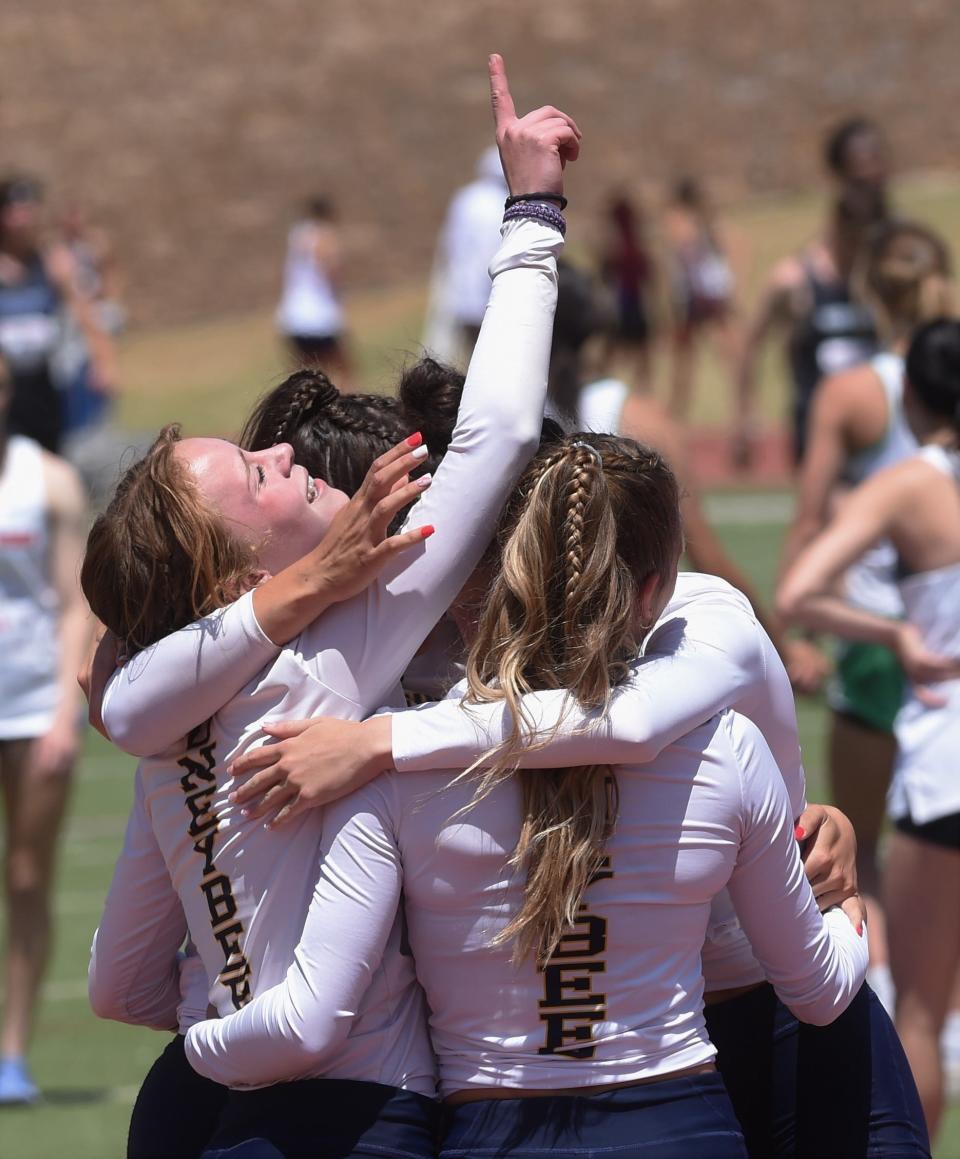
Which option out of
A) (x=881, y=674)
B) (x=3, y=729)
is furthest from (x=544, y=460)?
(x=3, y=729)

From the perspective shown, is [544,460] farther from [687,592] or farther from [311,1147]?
[311,1147]

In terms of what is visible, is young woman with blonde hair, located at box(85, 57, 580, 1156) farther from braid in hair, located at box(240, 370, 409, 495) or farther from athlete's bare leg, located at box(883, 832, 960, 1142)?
athlete's bare leg, located at box(883, 832, 960, 1142)

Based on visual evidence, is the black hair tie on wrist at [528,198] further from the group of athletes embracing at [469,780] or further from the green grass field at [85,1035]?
the green grass field at [85,1035]

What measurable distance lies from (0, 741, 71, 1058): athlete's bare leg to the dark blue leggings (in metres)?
3.36

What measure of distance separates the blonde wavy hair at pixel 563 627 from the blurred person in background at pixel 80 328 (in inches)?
353

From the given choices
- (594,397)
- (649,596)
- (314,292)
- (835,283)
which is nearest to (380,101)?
(314,292)

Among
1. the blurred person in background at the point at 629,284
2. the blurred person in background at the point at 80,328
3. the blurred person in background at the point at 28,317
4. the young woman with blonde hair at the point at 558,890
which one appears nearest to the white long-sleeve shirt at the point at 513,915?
the young woman with blonde hair at the point at 558,890

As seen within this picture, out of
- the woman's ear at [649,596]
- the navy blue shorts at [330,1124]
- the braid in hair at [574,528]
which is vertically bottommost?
the navy blue shorts at [330,1124]

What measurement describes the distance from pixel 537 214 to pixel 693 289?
21309 mm

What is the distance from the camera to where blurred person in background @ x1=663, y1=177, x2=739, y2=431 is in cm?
2323

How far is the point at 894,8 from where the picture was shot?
147 ft

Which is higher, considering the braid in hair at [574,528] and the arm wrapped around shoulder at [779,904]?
the braid in hair at [574,528]

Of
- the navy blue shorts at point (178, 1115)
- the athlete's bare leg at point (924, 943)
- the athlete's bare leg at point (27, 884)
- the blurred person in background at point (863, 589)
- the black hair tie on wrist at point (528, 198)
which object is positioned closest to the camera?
the black hair tie on wrist at point (528, 198)

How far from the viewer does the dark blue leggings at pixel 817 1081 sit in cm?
278
